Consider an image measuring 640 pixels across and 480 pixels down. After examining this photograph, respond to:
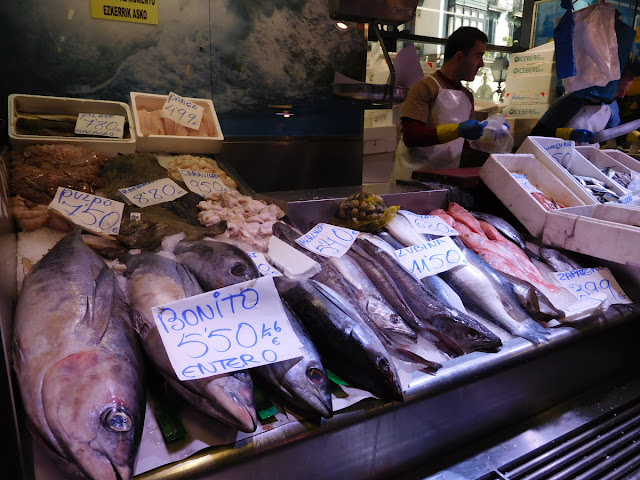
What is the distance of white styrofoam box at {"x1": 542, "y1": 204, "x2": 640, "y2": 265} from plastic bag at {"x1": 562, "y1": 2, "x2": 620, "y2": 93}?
96.3 inches

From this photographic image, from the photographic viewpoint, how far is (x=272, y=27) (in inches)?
143

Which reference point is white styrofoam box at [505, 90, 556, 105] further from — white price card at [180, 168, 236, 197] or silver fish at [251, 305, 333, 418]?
silver fish at [251, 305, 333, 418]

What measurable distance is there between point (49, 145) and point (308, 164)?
6.61 ft

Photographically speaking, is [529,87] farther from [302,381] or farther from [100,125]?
[302,381]

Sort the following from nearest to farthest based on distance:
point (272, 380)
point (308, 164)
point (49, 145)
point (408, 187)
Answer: point (272, 380)
point (49, 145)
point (408, 187)
point (308, 164)

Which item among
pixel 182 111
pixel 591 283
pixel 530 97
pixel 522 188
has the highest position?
pixel 530 97

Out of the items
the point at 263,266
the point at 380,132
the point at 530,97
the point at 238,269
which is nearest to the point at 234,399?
the point at 238,269

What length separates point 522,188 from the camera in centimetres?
289

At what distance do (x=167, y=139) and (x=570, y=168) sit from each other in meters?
3.00

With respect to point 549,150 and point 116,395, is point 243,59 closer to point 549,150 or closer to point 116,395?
point 549,150

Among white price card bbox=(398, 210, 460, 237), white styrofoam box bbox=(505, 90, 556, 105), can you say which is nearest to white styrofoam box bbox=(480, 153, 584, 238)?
white price card bbox=(398, 210, 460, 237)

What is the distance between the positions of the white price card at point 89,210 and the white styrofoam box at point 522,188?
2.28 metres

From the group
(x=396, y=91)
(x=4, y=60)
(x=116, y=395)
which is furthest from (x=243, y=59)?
(x=116, y=395)

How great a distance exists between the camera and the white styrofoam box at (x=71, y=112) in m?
2.56
